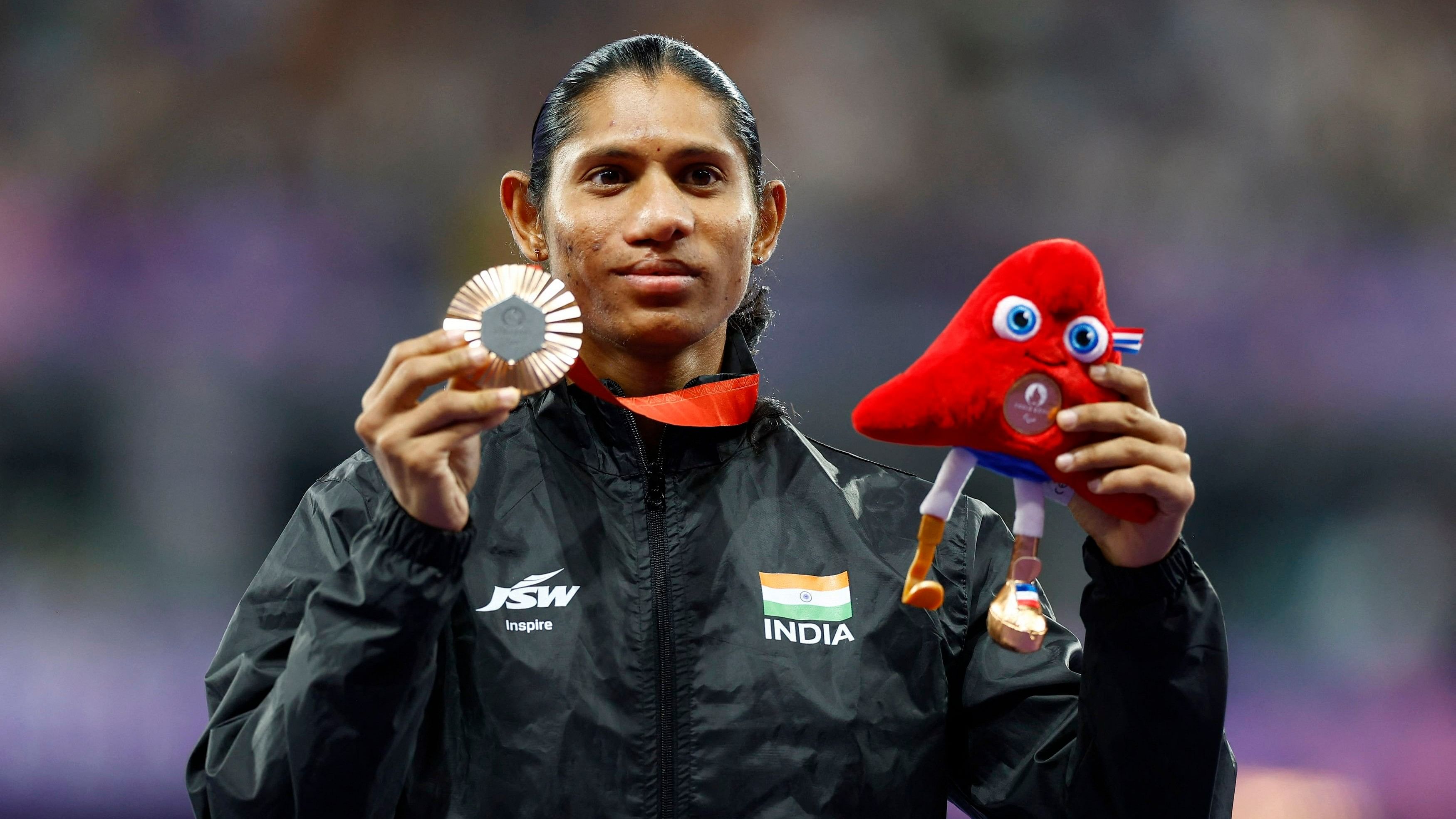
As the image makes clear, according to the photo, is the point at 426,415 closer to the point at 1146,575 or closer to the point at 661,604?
the point at 661,604

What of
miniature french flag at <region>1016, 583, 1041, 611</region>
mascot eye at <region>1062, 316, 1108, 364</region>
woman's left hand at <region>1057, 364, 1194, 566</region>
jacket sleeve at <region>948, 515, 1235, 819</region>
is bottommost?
jacket sleeve at <region>948, 515, 1235, 819</region>

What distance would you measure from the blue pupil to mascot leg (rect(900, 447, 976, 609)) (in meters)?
0.14

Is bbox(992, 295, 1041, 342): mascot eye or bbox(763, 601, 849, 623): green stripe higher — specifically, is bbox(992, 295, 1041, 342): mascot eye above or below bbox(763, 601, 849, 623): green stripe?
above

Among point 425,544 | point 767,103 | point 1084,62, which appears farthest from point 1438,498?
point 425,544

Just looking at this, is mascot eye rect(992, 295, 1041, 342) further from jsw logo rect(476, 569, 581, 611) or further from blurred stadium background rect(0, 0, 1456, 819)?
blurred stadium background rect(0, 0, 1456, 819)

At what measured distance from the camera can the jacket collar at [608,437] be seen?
1.38 meters

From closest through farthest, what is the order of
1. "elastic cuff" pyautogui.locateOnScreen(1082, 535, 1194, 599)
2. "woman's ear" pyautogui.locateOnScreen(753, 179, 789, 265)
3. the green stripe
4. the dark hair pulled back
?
"elastic cuff" pyautogui.locateOnScreen(1082, 535, 1194, 599) < the green stripe < the dark hair pulled back < "woman's ear" pyautogui.locateOnScreen(753, 179, 789, 265)

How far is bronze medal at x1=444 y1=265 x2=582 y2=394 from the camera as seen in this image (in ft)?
3.52

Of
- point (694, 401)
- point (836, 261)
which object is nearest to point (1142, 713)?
point (694, 401)

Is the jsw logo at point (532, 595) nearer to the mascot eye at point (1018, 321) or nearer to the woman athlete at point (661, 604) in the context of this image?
the woman athlete at point (661, 604)

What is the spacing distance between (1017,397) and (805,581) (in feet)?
1.51

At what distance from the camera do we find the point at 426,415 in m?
1.04

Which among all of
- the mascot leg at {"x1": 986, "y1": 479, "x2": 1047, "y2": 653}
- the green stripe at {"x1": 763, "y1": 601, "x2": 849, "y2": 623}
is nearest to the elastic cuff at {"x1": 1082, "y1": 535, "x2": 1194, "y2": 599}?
the mascot leg at {"x1": 986, "y1": 479, "x2": 1047, "y2": 653}

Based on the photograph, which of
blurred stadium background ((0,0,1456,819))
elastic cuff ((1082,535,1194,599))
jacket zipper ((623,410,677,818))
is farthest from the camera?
blurred stadium background ((0,0,1456,819))
